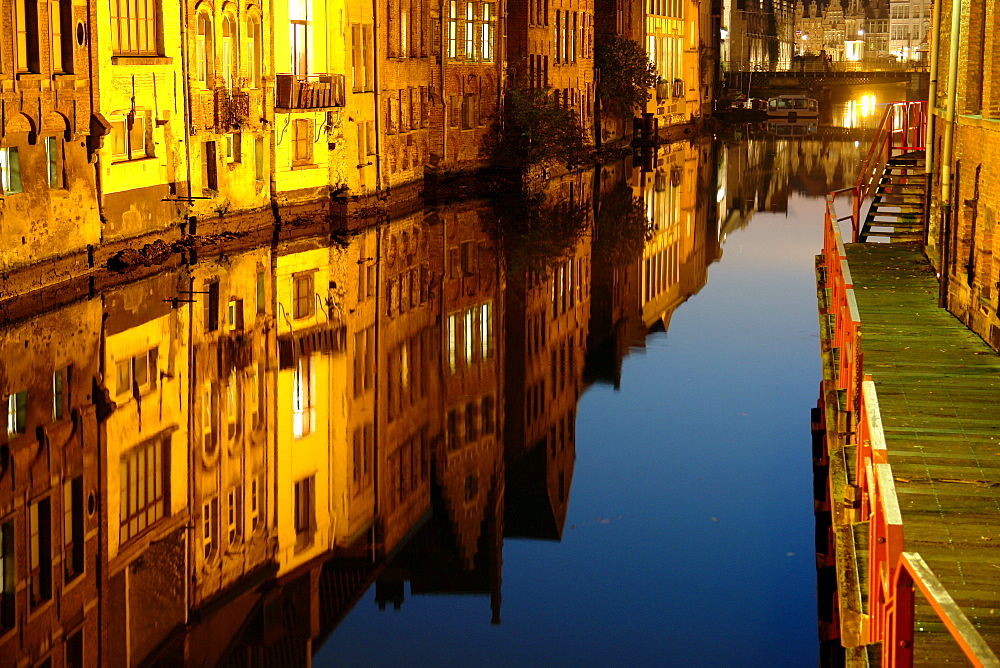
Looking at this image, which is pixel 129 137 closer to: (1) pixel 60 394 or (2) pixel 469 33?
(1) pixel 60 394

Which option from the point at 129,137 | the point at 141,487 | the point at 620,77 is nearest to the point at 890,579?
the point at 141,487

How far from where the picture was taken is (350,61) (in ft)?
131

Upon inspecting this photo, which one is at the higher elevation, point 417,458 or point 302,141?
point 302,141

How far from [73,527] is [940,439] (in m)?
6.93

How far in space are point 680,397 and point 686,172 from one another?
139 feet

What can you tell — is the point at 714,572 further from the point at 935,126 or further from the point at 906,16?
the point at 906,16

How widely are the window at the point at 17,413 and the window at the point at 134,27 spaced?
14.0m

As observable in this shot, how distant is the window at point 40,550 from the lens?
10984mm

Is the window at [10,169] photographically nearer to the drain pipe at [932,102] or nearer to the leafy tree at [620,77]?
the drain pipe at [932,102]

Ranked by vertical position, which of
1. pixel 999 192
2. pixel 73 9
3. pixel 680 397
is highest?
pixel 73 9

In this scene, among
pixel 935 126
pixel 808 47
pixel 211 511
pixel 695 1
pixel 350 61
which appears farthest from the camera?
pixel 808 47

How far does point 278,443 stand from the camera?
15625 mm

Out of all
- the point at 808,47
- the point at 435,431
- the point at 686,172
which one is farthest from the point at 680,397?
the point at 808,47

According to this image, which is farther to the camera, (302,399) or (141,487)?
(302,399)
